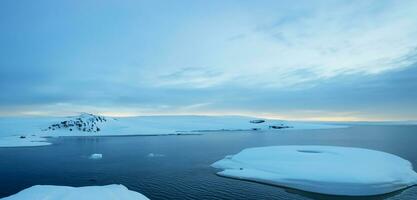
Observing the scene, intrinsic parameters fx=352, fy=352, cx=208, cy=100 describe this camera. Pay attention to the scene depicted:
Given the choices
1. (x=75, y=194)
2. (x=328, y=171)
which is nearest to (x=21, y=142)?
(x=75, y=194)

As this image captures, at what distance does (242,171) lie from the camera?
18344 mm

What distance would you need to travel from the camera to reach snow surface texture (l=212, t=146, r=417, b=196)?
14.0 meters

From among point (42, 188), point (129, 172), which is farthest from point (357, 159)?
point (42, 188)

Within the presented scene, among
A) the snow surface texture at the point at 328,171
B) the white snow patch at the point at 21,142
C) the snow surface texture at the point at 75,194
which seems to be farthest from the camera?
the white snow patch at the point at 21,142

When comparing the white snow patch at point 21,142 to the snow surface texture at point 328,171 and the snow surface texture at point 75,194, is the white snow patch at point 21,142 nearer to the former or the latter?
the snow surface texture at point 328,171

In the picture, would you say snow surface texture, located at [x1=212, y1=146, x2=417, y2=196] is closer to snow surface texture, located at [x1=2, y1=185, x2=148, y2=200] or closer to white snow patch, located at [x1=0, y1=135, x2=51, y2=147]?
snow surface texture, located at [x1=2, y1=185, x2=148, y2=200]

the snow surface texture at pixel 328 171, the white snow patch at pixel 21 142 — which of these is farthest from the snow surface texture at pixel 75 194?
the white snow patch at pixel 21 142

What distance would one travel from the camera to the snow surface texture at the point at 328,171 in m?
14.0

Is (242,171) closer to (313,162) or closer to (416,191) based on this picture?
(313,162)

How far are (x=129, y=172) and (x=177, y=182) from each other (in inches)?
162

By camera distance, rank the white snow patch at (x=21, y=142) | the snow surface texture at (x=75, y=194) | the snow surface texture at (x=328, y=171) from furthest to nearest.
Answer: the white snow patch at (x=21, y=142)
the snow surface texture at (x=328, y=171)
the snow surface texture at (x=75, y=194)

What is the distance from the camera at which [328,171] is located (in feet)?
52.5

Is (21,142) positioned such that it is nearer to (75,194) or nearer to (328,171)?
(75,194)

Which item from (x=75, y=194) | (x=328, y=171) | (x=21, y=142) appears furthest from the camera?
(x=21, y=142)
